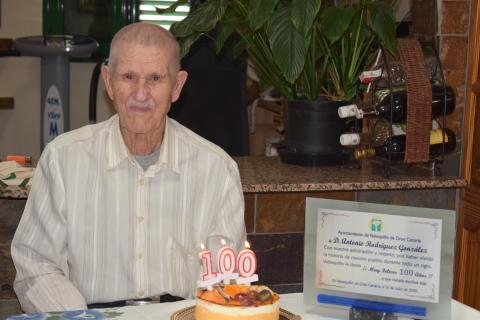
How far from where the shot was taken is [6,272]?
3045mm

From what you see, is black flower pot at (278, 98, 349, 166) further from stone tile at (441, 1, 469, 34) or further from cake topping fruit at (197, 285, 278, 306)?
cake topping fruit at (197, 285, 278, 306)

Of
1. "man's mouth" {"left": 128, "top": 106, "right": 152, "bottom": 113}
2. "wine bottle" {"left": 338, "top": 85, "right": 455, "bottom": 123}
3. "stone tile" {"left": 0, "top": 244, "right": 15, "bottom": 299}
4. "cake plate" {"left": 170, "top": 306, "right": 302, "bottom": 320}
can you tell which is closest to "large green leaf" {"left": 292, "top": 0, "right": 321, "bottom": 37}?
"wine bottle" {"left": 338, "top": 85, "right": 455, "bottom": 123}

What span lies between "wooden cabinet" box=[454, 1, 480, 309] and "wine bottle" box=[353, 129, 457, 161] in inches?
4.1

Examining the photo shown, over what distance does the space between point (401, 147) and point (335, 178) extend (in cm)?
26

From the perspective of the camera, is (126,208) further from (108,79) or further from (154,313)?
(154,313)

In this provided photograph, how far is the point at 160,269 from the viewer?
7.59 feet

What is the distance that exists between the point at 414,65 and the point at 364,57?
0.30 meters

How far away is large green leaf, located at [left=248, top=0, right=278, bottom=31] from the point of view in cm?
318

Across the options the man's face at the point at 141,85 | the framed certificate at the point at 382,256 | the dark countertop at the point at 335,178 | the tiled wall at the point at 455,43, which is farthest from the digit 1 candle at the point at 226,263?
the tiled wall at the point at 455,43

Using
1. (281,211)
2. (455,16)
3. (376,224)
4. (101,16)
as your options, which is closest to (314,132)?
(281,211)

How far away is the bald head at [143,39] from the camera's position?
2.29 m

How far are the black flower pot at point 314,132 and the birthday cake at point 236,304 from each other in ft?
5.38

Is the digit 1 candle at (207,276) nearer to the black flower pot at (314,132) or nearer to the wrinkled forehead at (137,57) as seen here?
the wrinkled forehead at (137,57)

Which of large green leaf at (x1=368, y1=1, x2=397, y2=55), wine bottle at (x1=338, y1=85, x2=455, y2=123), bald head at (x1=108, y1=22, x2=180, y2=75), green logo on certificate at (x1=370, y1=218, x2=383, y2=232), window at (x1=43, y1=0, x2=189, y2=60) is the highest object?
window at (x1=43, y1=0, x2=189, y2=60)
